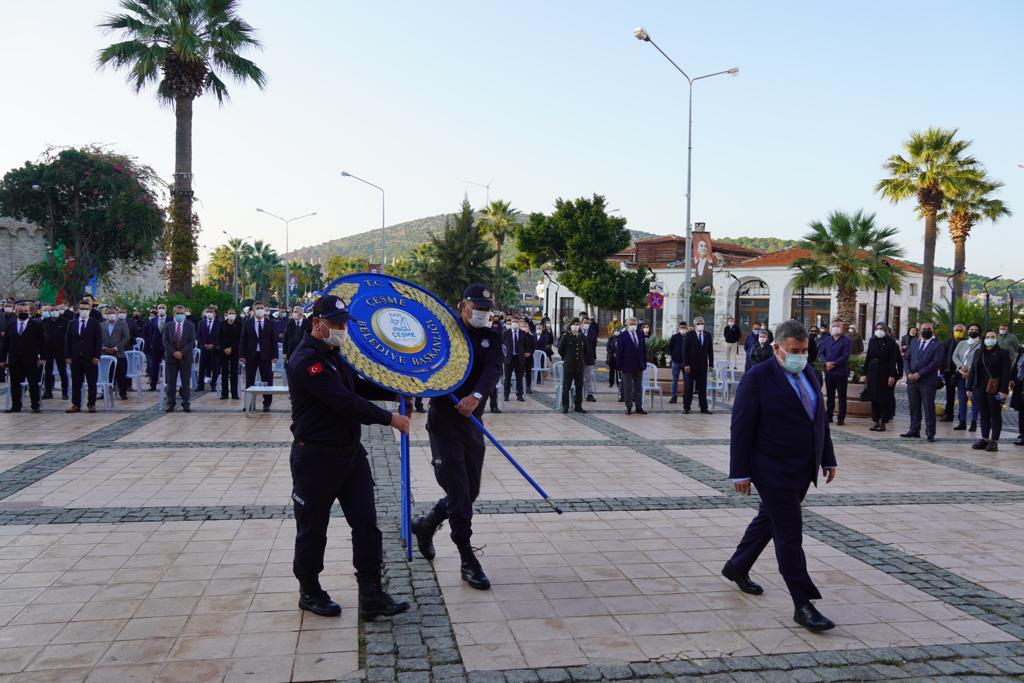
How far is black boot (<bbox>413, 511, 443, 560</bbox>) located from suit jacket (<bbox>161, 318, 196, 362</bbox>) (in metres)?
9.31

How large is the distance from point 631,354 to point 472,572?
9741mm

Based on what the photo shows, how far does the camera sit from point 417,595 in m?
4.79

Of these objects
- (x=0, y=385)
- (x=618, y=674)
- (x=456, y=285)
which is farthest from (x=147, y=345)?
(x=456, y=285)

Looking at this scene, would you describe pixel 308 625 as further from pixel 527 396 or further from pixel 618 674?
pixel 527 396

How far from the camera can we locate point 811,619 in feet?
14.2

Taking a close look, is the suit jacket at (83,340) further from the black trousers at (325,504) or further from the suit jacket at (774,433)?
the suit jacket at (774,433)

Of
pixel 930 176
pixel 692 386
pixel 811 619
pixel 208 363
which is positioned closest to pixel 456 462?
pixel 811 619

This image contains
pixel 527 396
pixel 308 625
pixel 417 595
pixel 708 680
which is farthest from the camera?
pixel 527 396

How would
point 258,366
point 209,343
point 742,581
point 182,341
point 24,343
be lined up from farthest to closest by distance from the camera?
1. point 209,343
2. point 258,366
3. point 182,341
4. point 24,343
5. point 742,581

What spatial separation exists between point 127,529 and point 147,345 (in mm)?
13006

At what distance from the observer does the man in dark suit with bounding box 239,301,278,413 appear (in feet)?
47.1

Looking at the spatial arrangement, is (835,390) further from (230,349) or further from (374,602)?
(374,602)

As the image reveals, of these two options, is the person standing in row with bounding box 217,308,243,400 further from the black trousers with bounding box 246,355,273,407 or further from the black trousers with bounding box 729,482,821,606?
the black trousers with bounding box 729,482,821,606

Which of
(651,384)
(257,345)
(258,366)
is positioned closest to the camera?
(257,345)
